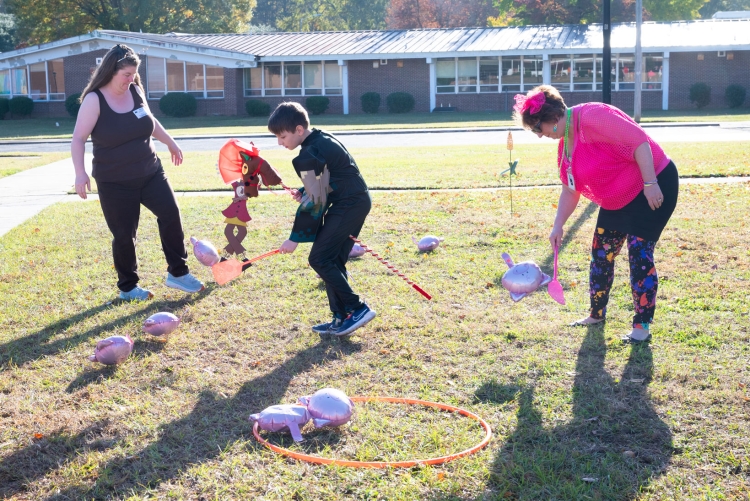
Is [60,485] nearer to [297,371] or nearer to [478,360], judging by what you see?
[297,371]

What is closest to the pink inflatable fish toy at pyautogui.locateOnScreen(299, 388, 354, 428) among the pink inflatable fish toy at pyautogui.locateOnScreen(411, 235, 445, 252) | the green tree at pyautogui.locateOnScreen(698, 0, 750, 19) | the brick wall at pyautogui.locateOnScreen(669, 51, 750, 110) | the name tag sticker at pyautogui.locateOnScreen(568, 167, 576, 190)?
the name tag sticker at pyautogui.locateOnScreen(568, 167, 576, 190)

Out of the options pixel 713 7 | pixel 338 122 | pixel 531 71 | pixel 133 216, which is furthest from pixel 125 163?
pixel 713 7

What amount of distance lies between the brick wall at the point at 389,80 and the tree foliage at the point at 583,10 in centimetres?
1684

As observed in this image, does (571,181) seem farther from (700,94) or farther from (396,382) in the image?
(700,94)

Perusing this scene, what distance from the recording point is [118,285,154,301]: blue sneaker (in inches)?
253

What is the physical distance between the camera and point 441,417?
398 centimetres

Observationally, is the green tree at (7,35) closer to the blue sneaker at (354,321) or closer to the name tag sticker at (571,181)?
the blue sneaker at (354,321)

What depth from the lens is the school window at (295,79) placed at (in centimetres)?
4075

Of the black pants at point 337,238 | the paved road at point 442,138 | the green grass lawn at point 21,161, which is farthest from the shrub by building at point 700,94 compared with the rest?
the black pants at point 337,238

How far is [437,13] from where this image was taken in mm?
63750

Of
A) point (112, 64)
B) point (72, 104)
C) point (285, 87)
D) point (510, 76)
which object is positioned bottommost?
A: point (112, 64)

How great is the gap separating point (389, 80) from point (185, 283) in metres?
34.9

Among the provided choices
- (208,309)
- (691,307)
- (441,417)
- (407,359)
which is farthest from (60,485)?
(691,307)

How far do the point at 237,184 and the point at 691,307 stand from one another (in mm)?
3636
